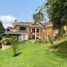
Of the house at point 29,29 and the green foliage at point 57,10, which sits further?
the house at point 29,29

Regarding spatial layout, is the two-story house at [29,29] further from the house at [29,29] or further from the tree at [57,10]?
the tree at [57,10]

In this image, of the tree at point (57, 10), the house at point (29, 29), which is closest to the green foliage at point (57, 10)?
the tree at point (57, 10)

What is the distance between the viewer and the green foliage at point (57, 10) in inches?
1102

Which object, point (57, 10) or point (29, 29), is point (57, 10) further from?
point (29, 29)

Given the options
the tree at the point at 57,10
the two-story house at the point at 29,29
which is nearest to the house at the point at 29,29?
the two-story house at the point at 29,29

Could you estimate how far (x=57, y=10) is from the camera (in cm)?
2891

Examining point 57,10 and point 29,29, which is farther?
point 29,29

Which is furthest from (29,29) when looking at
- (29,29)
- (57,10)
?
(57,10)

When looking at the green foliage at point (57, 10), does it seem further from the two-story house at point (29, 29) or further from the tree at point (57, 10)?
the two-story house at point (29, 29)

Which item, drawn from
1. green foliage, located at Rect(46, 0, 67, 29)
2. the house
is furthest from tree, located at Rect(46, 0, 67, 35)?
the house

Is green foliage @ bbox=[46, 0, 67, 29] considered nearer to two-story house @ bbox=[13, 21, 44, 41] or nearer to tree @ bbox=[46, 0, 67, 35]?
tree @ bbox=[46, 0, 67, 35]

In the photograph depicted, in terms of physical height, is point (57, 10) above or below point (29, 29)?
below

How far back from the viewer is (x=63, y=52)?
30.3 m

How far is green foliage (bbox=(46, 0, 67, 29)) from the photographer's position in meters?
28.0
